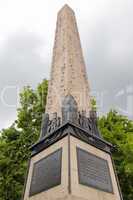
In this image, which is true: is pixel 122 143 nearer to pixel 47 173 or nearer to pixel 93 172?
pixel 93 172

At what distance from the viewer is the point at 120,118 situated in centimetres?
1147

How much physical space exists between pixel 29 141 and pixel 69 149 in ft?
19.0

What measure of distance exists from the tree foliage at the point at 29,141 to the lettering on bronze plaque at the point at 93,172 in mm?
3619

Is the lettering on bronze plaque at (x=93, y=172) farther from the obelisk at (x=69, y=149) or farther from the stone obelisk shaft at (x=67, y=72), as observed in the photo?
the stone obelisk shaft at (x=67, y=72)

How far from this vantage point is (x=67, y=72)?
6.41 m

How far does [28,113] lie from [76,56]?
4.68m

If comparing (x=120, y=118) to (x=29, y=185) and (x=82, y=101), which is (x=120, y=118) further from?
(x=29, y=185)

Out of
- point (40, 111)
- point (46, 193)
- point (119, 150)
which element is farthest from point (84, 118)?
point (40, 111)

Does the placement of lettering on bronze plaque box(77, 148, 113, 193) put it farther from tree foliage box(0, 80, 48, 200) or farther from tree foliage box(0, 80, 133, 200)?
tree foliage box(0, 80, 48, 200)

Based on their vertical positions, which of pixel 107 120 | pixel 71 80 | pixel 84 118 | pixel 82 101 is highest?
pixel 107 120

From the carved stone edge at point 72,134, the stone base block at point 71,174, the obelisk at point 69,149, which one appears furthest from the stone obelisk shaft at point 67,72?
the stone base block at point 71,174

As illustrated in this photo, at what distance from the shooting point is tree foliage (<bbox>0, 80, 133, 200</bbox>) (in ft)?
28.8

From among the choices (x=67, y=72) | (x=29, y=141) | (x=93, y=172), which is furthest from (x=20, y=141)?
(x=93, y=172)

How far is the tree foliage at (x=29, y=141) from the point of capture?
28.8 ft
